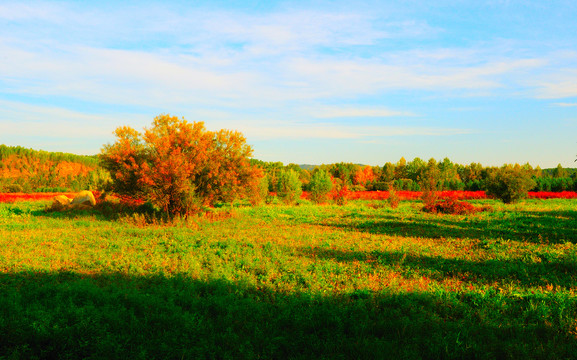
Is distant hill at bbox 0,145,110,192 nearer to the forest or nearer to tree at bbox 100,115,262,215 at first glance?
the forest

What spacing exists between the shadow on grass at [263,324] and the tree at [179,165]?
10.1 meters

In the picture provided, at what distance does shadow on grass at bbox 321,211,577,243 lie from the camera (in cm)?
1287

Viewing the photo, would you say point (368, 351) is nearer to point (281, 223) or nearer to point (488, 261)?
point (488, 261)

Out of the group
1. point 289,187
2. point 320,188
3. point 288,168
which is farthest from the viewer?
point 288,168

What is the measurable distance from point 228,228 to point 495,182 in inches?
959

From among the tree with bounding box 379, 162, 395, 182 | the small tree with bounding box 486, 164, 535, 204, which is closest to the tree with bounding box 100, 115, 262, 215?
the small tree with bounding box 486, 164, 535, 204

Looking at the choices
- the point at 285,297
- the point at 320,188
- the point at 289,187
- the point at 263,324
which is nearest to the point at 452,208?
the point at 320,188

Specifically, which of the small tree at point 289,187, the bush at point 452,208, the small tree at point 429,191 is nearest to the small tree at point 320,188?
the small tree at point 289,187

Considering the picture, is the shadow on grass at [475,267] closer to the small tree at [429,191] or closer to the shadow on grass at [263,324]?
the shadow on grass at [263,324]

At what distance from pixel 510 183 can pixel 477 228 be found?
16.3 m

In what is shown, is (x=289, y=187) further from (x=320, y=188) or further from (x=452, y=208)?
(x=452, y=208)

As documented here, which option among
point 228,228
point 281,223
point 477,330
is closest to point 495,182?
point 281,223

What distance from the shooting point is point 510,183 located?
2792cm

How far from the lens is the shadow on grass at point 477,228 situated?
42.2 feet
